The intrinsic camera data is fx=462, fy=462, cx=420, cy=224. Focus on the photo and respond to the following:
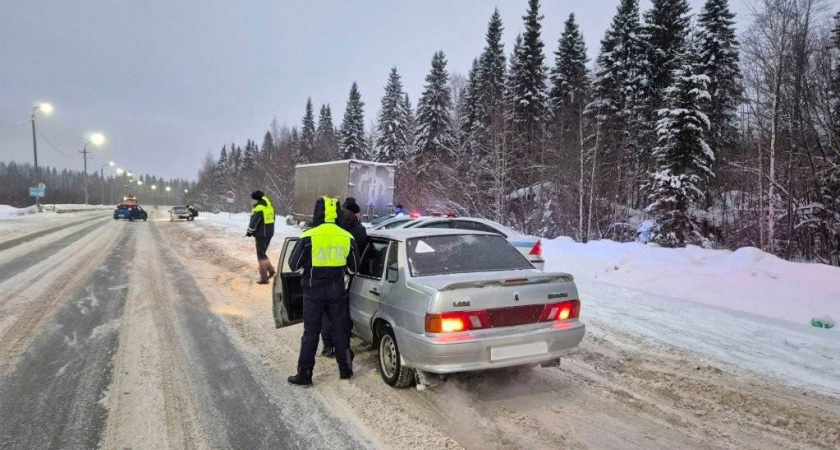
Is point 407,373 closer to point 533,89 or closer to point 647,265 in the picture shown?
point 647,265

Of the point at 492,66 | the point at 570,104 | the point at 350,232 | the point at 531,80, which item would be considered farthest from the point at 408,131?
the point at 350,232

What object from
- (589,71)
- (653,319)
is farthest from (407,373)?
(589,71)

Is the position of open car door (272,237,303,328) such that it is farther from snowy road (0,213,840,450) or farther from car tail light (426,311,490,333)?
car tail light (426,311,490,333)

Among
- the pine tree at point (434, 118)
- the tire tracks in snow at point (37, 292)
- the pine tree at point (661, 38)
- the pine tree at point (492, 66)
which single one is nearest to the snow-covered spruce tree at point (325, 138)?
the pine tree at point (434, 118)

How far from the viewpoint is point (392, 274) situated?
14.3 ft

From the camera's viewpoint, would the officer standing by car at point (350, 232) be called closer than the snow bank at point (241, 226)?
Yes

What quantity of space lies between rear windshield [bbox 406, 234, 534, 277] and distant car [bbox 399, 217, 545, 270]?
388 centimetres

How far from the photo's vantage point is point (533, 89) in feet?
102

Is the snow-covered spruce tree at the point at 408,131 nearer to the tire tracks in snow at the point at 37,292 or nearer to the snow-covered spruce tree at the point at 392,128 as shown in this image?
the snow-covered spruce tree at the point at 392,128

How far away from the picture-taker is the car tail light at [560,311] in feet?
13.1

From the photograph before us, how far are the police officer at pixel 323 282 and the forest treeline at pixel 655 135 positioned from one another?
14836 mm

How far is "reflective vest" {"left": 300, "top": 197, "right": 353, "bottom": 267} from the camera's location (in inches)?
168

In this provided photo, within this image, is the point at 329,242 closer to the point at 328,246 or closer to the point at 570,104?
the point at 328,246

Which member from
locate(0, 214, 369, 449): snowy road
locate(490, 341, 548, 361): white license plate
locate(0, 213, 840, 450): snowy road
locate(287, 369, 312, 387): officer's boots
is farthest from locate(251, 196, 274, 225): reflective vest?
locate(490, 341, 548, 361): white license plate
